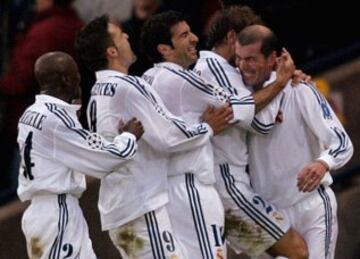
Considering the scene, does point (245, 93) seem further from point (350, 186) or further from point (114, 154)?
point (350, 186)

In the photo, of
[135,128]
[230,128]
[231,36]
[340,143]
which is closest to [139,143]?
[135,128]

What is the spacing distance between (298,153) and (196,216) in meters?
0.79

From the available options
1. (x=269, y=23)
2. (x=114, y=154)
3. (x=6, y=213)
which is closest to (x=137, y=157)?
(x=114, y=154)

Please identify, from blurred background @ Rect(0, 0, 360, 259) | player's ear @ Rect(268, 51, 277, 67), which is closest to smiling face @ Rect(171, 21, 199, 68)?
player's ear @ Rect(268, 51, 277, 67)

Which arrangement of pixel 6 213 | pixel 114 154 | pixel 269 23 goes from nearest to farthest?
1. pixel 114 154
2. pixel 6 213
3. pixel 269 23

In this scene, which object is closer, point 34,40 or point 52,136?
point 52,136

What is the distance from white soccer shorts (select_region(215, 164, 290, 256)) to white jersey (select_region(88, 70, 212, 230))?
37cm

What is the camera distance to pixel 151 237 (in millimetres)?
12289

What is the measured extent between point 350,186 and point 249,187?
2.59 metres

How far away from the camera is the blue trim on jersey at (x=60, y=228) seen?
12.2m

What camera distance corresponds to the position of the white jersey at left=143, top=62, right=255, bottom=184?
12.4 meters

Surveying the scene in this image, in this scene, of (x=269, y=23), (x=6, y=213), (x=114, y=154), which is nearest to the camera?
(x=114, y=154)

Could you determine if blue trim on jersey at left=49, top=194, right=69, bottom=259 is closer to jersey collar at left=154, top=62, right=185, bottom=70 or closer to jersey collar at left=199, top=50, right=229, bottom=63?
jersey collar at left=154, top=62, right=185, bottom=70

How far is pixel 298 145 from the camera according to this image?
41.9 ft
